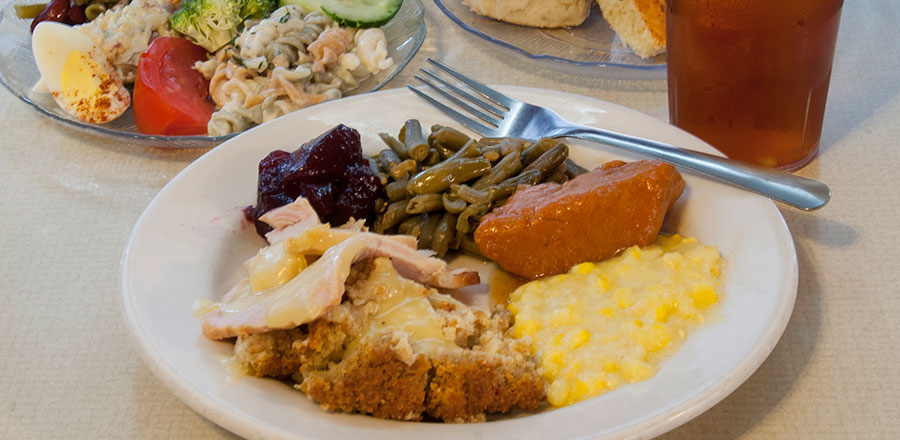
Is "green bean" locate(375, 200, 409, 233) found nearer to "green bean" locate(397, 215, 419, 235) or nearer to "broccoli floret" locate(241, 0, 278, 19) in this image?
"green bean" locate(397, 215, 419, 235)

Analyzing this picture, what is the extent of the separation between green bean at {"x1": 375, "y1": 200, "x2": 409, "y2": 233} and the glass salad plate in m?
0.73

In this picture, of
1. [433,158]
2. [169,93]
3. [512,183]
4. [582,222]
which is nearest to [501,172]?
[512,183]

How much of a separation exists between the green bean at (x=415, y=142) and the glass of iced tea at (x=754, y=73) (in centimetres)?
86

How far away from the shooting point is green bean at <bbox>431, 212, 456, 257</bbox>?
2455mm

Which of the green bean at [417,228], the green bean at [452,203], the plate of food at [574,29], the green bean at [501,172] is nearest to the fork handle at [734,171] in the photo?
the green bean at [501,172]

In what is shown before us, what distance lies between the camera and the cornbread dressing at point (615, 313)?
1.84 metres

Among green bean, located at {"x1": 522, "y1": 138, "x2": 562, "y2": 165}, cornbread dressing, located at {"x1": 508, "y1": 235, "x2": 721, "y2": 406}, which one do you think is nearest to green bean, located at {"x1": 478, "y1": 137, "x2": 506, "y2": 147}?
green bean, located at {"x1": 522, "y1": 138, "x2": 562, "y2": 165}

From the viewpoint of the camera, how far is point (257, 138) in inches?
108

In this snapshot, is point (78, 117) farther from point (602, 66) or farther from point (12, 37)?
point (602, 66)

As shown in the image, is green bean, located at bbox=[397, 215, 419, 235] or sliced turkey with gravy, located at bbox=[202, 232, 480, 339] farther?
green bean, located at bbox=[397, 215, 419, 235]

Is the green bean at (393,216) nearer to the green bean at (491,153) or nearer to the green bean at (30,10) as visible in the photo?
the green bean at (491,153)

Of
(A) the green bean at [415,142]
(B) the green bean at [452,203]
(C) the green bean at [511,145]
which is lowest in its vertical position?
(B) the green bean at [452,203]

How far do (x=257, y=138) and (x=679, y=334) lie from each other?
154 centimetres

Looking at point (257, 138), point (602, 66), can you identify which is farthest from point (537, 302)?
point (602, 66)
